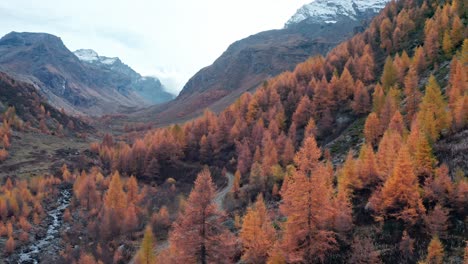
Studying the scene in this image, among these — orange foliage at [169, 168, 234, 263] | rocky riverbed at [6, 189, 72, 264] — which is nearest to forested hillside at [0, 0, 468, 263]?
orange foliage at [169, 168, 234, 263]

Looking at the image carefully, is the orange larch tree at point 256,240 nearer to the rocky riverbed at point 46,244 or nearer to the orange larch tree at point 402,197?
the orange larch tree at point 402,197

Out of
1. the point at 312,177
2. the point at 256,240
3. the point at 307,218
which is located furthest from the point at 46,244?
the point at 312,177

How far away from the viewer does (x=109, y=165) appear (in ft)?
464

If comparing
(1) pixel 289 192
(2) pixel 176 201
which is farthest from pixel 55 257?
(1) pixel 289 192

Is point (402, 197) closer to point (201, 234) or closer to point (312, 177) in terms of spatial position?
point (312, 177)

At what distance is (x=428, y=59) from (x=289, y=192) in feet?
307

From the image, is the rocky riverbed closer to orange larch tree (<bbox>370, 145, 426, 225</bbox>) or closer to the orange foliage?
the orange foliage

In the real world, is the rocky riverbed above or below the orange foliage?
below

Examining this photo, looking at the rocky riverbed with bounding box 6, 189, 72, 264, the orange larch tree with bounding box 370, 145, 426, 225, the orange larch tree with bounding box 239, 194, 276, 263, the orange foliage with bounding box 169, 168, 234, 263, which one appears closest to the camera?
the orange foliage with bounding box 169, 168, 234, 263

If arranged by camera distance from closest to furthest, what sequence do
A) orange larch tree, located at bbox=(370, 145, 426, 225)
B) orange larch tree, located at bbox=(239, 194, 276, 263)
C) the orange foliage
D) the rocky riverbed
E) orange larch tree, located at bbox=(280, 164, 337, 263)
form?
the orange foliage
orange larch tree, located at bbox=(280, 164, 337, 263)
orange larch tree, located at bbox=(370, 145, 426, 225)
orange larch tree, located at bbox=(239, 194, 276, 263)
the rocky riverbed

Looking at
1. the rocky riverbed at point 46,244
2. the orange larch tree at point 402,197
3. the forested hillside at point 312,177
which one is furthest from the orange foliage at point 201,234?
the rocky riverbed at point 46,244

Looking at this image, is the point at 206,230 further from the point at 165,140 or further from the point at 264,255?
→ the point at 165,140

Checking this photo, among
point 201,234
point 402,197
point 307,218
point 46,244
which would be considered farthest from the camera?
point 46,244

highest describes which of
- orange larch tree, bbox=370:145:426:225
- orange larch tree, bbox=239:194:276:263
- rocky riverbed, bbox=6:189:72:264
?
orange larch tree, bbox=370:145:426:225
